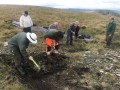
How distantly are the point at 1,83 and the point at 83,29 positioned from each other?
2177 centimetres

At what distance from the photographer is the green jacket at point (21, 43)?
11913 millimetres

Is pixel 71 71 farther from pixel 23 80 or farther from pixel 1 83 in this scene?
pixel 1 83

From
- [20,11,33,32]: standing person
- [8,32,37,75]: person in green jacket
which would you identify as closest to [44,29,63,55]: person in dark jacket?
[8,32,37,75]: person in green jacket

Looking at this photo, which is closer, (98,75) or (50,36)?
(98,75)

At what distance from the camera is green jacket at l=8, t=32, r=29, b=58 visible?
11.9 meters

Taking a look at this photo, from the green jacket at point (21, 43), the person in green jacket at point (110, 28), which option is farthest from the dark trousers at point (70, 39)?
the green jacket at point (21, 43)

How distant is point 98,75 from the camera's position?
14.3 meters

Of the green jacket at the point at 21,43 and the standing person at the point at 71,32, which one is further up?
the green jacket at the point at 21,43

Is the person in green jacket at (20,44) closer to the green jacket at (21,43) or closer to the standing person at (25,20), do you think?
the green jacket at (21,43)

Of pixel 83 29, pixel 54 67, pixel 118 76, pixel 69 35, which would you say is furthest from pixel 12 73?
pixel 83 29

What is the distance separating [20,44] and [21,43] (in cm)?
9

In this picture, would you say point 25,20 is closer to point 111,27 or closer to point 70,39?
point 70,39

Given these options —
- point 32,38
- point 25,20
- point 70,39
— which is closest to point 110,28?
point 70,39

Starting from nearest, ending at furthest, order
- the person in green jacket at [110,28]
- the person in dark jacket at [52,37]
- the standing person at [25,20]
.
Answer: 1. the person in dark jacket at [52,37]
2. the standing person at [25,20]
3. the person in green jacket at [110,28]
